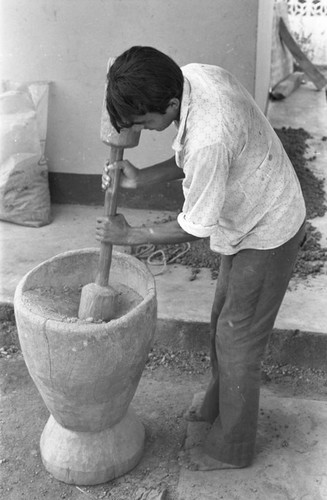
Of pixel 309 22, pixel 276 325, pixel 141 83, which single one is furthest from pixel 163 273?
pixel 309 22

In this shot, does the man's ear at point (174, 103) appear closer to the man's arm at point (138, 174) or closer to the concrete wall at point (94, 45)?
the man's arm at point (138, 174)

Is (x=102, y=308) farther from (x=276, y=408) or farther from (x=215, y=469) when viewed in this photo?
(x=276, y=408)

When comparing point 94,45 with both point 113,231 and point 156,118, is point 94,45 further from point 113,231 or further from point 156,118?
point 156,118

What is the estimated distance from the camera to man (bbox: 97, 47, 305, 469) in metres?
2.37

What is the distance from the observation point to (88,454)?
300cm

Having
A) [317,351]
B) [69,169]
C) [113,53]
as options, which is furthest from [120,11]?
[317,351]

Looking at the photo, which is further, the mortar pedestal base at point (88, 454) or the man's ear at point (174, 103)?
the mortar pedestal base at point (88, 454)

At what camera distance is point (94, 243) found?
4660 mm

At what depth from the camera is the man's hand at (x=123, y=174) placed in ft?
9.02

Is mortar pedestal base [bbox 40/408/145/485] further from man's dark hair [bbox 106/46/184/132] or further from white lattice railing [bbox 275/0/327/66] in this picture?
white lattice railing [bbox 275/0/327/66]

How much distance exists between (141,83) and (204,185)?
1.25 ft

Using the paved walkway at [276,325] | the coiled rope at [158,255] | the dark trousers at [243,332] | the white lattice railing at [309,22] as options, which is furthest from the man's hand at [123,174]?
the white lattice railing at [309,22]

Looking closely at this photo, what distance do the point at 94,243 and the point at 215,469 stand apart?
197 cm

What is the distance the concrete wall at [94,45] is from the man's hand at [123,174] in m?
2.16
